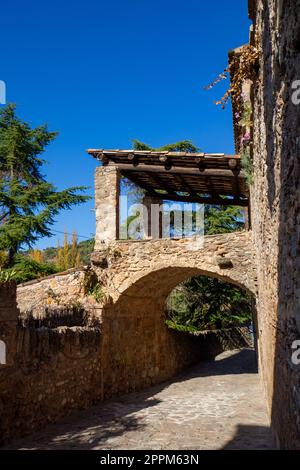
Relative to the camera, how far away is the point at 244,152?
7402 mm

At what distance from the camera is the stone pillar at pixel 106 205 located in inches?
392

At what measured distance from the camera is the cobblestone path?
5.73 m

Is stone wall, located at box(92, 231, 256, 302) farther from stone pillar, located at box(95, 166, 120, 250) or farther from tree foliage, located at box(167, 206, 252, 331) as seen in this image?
tree foliage, located at box(167, 206, 252, 331)

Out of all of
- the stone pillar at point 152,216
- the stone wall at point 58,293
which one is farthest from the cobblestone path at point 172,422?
the stone pillar at point 152,216

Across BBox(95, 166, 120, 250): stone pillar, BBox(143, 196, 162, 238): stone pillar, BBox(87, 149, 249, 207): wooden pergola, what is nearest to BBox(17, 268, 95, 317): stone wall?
BBox(95, 166, 120, 250): stone pillar

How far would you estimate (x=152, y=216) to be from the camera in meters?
12.5

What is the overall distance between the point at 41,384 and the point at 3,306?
5.66 ft

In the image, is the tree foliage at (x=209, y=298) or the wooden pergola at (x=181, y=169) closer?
the wooden pergola at (x=181, y=169)

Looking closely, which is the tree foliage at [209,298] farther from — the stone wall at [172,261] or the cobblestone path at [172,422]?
the stone wall at [172,261]

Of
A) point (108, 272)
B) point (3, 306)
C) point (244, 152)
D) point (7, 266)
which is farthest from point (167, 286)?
point (7, 266)

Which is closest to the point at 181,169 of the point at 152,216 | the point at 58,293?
the point at 152,216

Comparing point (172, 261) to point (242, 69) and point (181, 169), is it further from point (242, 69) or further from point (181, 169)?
point (242, 69)

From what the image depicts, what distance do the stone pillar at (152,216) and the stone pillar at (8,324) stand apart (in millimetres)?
6775

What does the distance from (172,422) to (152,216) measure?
673 cm
